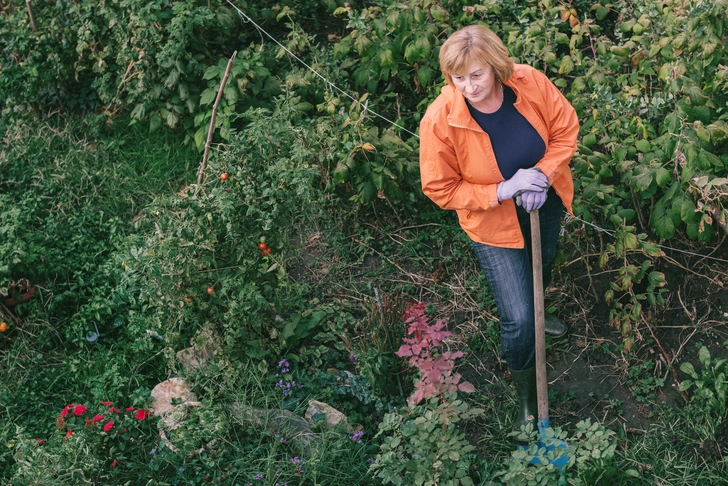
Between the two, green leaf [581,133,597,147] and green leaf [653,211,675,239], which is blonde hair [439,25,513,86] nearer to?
green leaf [581,133,597,147]

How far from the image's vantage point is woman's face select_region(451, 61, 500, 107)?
9.72 feet

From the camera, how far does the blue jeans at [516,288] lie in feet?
10.9

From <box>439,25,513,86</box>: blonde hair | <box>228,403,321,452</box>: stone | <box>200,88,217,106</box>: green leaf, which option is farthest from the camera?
<box>200,88,217,106</box>: green leaf

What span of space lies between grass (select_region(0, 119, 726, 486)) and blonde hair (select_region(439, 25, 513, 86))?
1.29 meters

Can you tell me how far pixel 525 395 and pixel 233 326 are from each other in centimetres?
141

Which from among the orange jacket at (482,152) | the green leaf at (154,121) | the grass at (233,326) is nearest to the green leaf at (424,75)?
the grass at (233,326)

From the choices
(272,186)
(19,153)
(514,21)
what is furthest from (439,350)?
(19,153)

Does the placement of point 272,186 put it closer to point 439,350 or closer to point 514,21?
point 439,350

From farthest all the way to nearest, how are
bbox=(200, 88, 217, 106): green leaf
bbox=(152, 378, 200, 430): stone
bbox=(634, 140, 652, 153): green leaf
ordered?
1. bbox=(200, 88, 217, 106): green leaf
2. bbox=(634, 140, 652, 153): green leaf
3. bbox=(152, 378, 200, 430): stone

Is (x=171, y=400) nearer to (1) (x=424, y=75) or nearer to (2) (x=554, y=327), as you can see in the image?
(2) (x=554, y=327)

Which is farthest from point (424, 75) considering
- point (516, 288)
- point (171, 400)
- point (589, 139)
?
point (171, 400)

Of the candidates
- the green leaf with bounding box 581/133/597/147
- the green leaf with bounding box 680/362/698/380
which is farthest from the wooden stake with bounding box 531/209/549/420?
the green leaf with bounding box 581/133/597/147

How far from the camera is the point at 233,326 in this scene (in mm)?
3818

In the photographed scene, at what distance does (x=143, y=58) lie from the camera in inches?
199
